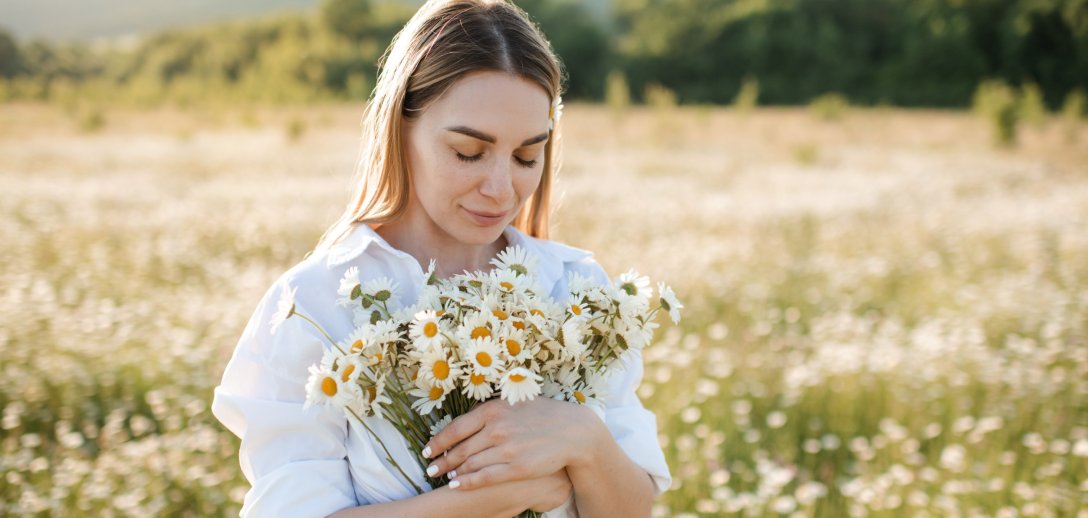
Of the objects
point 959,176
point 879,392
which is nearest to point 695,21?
point 959,176

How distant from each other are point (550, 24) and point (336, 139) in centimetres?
3566

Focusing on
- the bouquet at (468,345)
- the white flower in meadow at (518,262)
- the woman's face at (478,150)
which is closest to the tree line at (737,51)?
the woman's face at (478,150)

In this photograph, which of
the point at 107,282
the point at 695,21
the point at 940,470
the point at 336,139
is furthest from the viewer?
the point at 695,21

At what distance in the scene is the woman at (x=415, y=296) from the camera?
1534mm

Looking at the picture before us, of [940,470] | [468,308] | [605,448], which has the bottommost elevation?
[940,470]

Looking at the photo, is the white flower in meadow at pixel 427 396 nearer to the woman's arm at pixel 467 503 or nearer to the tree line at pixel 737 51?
the woman's arm at pixel 467 503

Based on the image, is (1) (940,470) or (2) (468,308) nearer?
(2) (468,308)

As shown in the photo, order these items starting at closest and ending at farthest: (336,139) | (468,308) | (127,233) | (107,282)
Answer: (468,308) < (107,282) < (127,233) < (336,139)

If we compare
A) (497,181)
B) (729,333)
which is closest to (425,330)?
(497,181)

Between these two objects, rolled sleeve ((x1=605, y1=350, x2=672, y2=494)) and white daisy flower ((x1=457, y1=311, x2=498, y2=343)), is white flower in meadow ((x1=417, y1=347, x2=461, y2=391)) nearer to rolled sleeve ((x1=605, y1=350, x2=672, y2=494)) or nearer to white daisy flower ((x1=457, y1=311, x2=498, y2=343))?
white daisy flower ((x1=457, y1=311, x2=498, y2=343))

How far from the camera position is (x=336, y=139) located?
63.8 feet

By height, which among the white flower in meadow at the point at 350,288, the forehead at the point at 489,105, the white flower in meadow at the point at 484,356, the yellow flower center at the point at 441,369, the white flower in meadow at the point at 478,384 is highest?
the forehead at the point at 489,105

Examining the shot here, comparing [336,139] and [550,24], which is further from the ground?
[550,24]

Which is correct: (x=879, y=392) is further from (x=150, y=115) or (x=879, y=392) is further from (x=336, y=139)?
(x=150, y=115)
